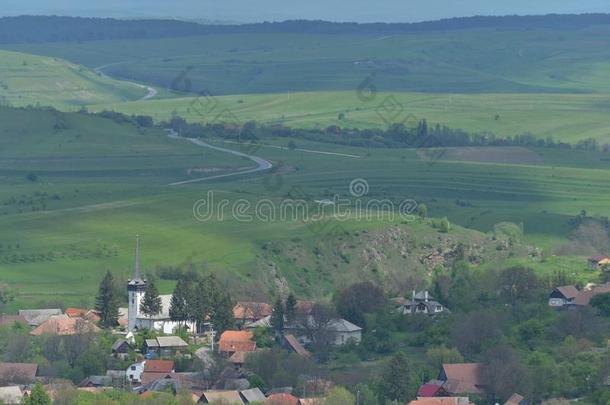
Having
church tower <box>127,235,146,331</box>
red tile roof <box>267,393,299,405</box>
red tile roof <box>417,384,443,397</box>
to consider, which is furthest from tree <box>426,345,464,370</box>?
church tower <box>127,235,146,331</box>

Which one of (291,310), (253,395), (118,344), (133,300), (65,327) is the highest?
(253,395)

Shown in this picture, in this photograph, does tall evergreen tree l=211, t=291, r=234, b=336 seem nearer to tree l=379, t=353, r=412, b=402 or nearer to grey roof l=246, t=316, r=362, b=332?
grey roof l=246, t=316, r=362, b=332

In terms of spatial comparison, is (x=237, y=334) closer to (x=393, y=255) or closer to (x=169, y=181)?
(x=393, y=255)

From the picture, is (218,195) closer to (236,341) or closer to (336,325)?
(336,325)

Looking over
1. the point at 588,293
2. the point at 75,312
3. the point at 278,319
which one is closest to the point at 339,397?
the point at 278,319

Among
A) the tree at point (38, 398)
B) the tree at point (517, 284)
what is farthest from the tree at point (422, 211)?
the tree at point (38, 398)

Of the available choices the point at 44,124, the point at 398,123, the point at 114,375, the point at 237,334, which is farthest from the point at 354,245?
the point at 398,123
